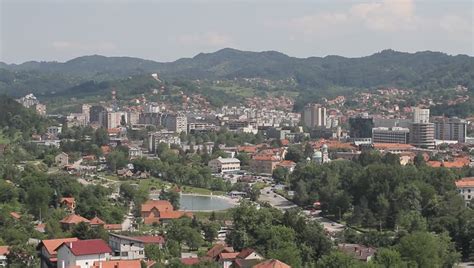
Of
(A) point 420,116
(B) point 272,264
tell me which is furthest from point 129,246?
(A) point 420,116

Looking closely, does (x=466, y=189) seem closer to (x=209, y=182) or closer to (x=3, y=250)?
(x=209, y=182)

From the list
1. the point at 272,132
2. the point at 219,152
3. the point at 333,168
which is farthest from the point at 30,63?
the point at 333,168

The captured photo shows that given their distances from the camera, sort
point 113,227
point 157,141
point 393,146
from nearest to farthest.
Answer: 1. point 113,227
2. point 393,146
3. point 157,141

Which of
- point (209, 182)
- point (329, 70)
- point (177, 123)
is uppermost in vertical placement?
point (329, 70)

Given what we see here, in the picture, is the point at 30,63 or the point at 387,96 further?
the point at 30,63

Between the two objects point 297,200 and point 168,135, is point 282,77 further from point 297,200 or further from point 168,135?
point 297,200

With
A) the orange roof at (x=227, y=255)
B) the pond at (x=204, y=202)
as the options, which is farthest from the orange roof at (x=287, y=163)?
the orange roof at (x=227, y=255)
